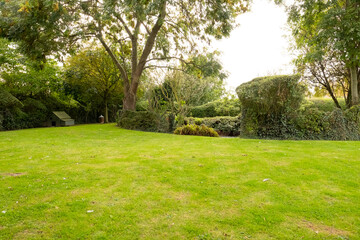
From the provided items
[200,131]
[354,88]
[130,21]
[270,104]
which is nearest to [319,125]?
[270,104]

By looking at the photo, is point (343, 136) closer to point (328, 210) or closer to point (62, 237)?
point (328, 210)

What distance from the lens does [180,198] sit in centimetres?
343

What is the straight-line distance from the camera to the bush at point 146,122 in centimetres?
1411

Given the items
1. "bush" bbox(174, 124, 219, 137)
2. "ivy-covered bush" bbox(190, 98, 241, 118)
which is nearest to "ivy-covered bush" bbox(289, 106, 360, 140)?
"bush" bbox(174, 124, 219, 137)

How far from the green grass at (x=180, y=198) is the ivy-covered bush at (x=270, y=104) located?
4199mm

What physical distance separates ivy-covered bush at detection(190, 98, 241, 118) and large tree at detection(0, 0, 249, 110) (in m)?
4.85

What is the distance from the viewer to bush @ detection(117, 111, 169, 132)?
14.1 meters

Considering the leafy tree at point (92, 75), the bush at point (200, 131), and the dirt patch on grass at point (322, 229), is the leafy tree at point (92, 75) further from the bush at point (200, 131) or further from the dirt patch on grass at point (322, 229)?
the dirt patch on grass at point (322, 229)

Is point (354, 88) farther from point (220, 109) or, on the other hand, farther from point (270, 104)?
point (220, 109)

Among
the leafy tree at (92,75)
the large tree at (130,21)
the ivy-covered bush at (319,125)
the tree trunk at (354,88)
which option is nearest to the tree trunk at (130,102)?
the large tree at (130,21)

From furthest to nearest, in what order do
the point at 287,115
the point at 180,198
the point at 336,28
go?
the point at 336,28 → the point at 287,115 → the point at 180,198

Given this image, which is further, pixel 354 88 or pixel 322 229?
pixel 354 88

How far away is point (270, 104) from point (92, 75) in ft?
51.6

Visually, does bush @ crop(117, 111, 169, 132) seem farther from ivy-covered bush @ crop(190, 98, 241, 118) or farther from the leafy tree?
the leafy tree
